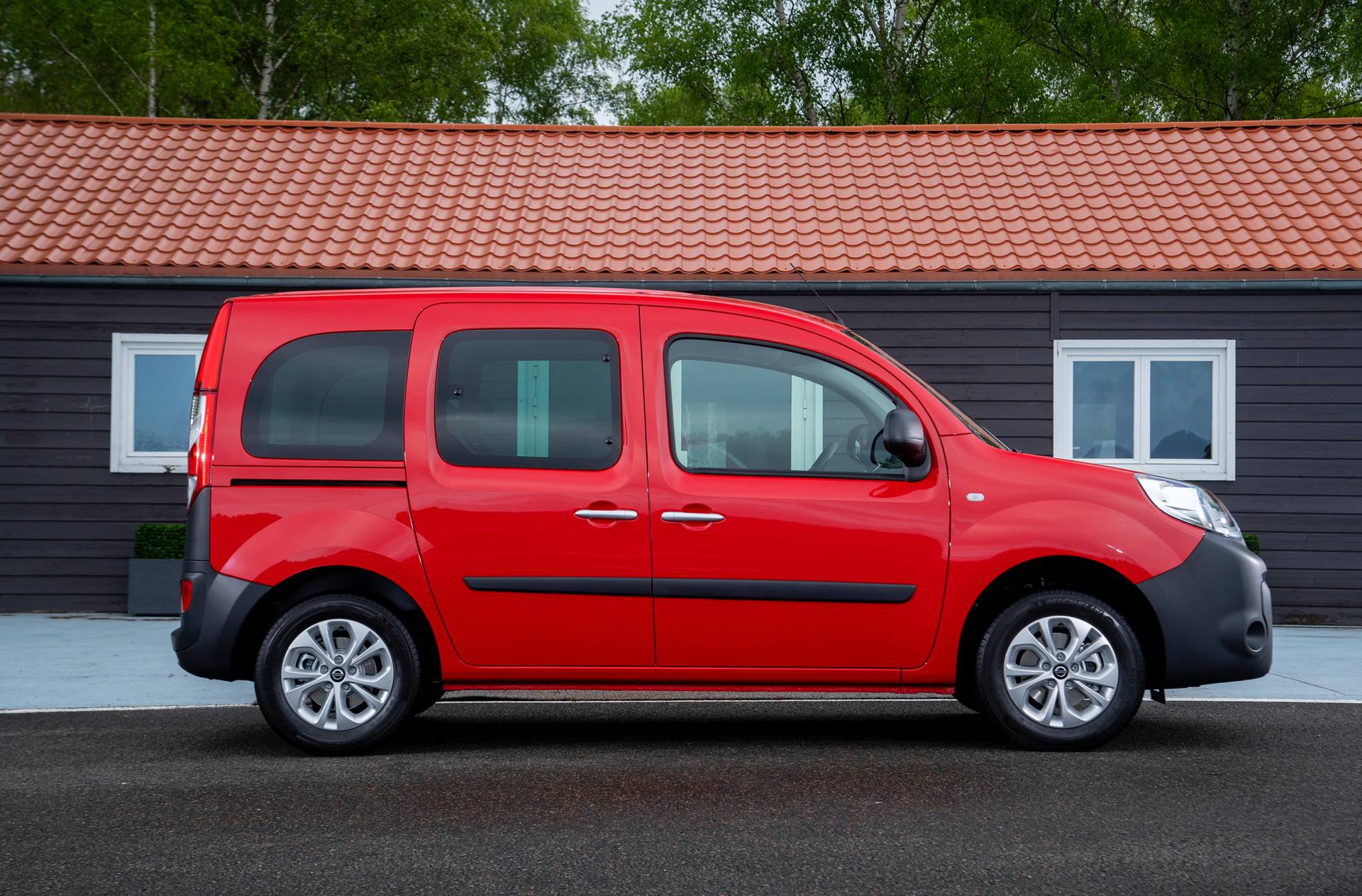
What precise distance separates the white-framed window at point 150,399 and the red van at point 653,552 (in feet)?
21.3

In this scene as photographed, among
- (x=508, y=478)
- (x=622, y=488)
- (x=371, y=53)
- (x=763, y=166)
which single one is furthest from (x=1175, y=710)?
(x=371, y=53)

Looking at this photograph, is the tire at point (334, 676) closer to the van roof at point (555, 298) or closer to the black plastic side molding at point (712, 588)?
the black plastic side molding at point (712, 588)

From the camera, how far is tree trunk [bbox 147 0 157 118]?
27.7 m

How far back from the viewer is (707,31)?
3200cm

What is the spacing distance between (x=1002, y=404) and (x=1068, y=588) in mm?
6270

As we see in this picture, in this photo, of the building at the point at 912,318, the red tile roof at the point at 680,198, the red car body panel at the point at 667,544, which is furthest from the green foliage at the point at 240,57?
the red car body panel at the point at 667,544

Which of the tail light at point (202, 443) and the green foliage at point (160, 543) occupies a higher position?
the tail light at point (202, 443)

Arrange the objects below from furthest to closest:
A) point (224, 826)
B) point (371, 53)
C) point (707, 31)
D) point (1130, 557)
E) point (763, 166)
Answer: point (707, 31), point (371, 53), point (763, 166), point (1130, 557), point (224, 826)

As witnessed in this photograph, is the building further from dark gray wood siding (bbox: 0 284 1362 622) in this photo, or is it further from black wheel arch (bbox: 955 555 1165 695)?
black wheel arch (bbox: 955 555 1165 695)

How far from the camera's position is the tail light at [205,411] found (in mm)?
5766

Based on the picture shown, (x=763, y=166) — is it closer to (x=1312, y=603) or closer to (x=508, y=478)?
(x=1312, y=603)

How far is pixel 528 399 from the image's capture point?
589 cm

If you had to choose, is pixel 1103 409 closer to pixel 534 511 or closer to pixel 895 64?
pixel 534 511

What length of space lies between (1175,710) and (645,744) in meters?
2.89
